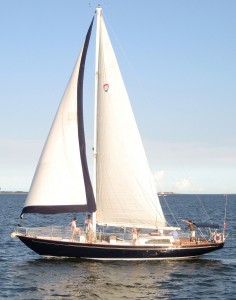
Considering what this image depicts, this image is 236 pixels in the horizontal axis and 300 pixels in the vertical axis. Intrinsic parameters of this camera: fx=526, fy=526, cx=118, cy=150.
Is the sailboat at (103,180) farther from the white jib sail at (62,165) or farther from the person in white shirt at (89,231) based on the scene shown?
the person in white shirt at (89,231)

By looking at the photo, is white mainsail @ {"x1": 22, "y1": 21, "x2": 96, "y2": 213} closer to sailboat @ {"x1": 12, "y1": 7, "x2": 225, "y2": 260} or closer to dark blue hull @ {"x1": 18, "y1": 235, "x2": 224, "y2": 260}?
→ sailboat @ {"x1": 12, "y1": 7, "x2": 225, "y2": 260}

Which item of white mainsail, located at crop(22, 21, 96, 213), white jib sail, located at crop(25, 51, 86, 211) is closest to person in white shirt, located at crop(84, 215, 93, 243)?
white mainsail, located at crop(22, 21, 96, 213)

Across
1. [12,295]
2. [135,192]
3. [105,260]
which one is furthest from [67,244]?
[12,295]

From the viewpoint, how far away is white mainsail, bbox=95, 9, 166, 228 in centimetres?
3362

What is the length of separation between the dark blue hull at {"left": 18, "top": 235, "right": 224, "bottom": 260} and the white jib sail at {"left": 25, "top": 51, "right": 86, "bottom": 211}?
2585 millimetres

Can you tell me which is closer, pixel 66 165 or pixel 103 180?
pixel 66 165

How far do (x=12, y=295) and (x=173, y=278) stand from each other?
9.05 metres

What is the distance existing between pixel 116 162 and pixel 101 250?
18.5ft

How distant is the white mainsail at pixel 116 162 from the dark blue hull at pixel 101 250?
168 cm

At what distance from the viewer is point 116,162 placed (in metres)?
33.8

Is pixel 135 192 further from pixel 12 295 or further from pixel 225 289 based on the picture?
pixel 12 295

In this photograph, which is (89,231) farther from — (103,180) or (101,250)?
(103,180)

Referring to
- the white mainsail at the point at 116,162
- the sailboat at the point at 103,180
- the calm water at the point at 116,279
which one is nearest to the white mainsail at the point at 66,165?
the sailboat at the point at 103,180

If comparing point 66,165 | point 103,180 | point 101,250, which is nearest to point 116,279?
point 101,250
